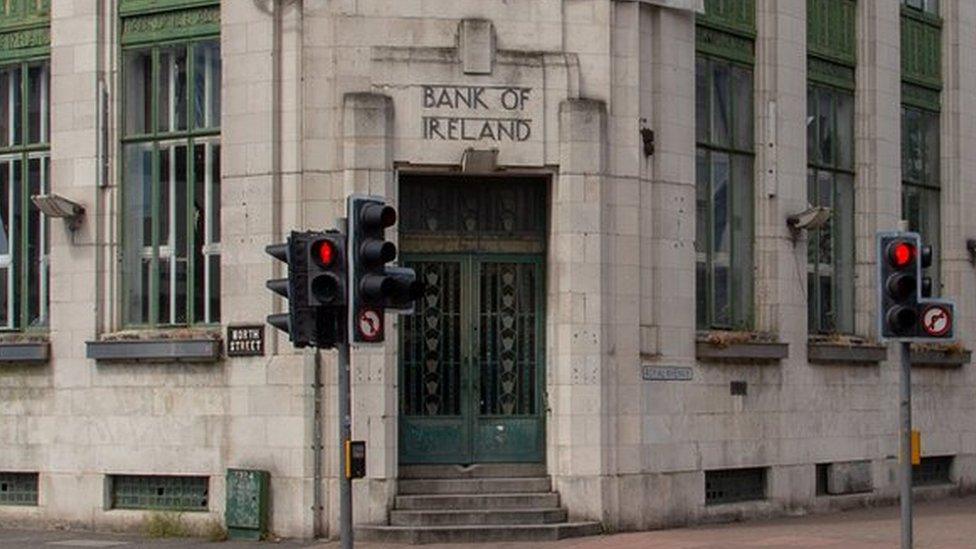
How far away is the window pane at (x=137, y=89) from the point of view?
2428 cm

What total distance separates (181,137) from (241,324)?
2750mm

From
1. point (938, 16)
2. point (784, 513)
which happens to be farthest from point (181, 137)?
point (938, 16)

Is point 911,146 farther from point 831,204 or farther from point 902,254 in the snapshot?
point 902,254

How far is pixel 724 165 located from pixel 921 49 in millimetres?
5760

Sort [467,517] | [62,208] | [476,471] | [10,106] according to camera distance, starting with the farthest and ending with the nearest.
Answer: [10,106]
[62,208]
[476,471]
[467,517]

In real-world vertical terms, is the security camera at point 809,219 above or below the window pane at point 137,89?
below

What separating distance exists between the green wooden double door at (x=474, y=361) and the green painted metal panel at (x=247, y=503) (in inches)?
72.1

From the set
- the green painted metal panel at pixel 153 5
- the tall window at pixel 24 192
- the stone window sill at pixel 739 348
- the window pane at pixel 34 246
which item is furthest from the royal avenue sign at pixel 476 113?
the window pane at pixel 34 246

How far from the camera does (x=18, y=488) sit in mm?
24766

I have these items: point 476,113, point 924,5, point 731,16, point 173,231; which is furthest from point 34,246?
point 924,5

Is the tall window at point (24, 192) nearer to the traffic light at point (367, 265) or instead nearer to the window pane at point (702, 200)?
the window pane at point (702, 200)

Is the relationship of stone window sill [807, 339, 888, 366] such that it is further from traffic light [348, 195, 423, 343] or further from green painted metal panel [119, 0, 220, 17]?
traffic light [348, 195, 423, 343]

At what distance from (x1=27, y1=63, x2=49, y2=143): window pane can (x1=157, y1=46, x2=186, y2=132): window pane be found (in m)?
1.93

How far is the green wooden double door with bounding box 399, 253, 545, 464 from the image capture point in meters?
23.1
